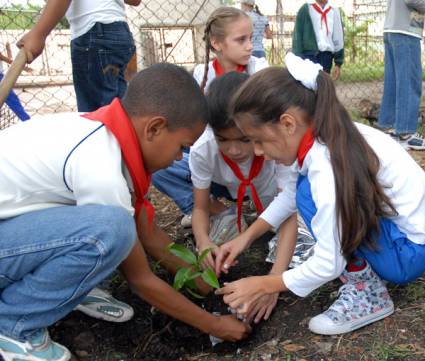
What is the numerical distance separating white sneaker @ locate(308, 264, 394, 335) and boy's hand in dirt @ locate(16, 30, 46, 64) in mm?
1430

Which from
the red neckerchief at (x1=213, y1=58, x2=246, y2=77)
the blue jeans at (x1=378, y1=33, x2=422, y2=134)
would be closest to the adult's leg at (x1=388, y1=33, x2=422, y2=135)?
the blue jeans at (x1=378, y1=33, x2=422, y2=134)

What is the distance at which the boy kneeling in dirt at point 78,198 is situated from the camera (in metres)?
1.27

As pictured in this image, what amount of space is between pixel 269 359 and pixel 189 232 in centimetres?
98

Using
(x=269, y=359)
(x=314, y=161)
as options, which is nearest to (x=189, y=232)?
(x=269, y=359)

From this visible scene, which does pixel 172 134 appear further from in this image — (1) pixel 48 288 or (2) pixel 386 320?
(2) pixel 386 320

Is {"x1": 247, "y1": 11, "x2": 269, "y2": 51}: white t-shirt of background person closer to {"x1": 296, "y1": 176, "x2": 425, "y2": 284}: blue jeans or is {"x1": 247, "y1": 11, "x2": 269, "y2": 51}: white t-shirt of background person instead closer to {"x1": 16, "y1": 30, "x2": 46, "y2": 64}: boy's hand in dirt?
{"x1": 16, "y1": 30, "x2": 46, "y2": 64}: boy's hand in dirt

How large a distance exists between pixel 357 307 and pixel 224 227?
2.35 feet

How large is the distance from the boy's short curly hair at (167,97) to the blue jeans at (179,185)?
902 millimetres

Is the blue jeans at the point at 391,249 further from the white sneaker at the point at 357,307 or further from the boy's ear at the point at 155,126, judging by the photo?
the boy's ear at the point at 155,126

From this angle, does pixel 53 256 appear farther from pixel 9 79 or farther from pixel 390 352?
pixel 390 352

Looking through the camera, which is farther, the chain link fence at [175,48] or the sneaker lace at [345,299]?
the chain link fence at [175,48]

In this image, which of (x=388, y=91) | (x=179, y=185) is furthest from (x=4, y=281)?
(x=388, y=91)

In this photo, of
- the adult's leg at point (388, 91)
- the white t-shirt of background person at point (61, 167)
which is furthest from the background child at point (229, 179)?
the adult's leg at point (388, 91)

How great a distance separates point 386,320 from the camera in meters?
1.54
